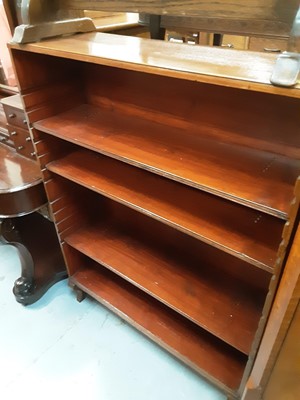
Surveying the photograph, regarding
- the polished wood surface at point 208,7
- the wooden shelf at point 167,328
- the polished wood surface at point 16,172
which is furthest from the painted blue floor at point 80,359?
the polished wood surface at point 208,7

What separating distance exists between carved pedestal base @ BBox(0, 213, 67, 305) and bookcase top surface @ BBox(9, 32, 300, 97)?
0.83 metres

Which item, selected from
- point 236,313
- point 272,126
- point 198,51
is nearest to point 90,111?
point 198,51

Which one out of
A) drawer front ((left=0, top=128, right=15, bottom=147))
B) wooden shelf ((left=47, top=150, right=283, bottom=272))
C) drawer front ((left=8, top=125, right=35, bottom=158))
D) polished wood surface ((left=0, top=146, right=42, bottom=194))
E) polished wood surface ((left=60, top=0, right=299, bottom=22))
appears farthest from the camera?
drawer front ((left=0, top=128, right=15, bottom=147))

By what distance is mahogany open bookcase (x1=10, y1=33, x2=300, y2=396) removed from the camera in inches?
32.6

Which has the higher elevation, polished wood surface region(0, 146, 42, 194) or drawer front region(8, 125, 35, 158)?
drawer front region(8, 125, 35, 158)

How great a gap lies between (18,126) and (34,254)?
702mm

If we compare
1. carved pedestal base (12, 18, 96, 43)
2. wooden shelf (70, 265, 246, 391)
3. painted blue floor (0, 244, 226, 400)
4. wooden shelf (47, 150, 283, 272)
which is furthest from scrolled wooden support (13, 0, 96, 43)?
painted blue floor (0, 244, 226, 400)

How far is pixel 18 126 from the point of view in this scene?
1.39 meters

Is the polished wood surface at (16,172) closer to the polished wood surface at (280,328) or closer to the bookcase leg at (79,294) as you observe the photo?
the bookcase leg at (79,294)

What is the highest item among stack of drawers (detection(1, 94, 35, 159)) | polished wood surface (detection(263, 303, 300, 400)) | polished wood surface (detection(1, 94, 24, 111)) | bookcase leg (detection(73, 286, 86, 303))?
polished wood surface (detection(1, 94, 24, 111))

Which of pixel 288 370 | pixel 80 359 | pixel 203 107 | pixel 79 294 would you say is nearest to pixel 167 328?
pixel 80 359

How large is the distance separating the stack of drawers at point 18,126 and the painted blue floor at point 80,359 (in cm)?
78

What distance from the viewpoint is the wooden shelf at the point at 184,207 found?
2.95ft

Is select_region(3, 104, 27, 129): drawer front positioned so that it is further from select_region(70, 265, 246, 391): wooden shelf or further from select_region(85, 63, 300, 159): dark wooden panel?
select_region(70, 265, 246, 391): wooden shelf
